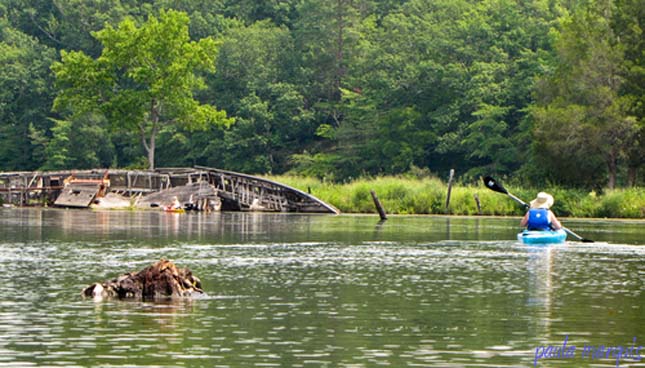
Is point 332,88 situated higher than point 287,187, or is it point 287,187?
point 332,88

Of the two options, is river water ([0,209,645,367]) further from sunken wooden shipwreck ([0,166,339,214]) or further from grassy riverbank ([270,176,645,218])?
sunken wooden shipwreck ([0,166,339,214])

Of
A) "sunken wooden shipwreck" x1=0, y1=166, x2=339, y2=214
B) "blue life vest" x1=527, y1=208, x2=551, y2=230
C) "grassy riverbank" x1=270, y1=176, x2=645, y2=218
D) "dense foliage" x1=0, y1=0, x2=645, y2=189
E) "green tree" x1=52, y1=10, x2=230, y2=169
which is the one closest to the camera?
"blue life vest" x1=527, y1=208, x2=551, y2=230

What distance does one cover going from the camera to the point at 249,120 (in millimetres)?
115875

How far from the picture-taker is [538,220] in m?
49.3

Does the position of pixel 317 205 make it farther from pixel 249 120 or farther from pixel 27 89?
pixel 27 89

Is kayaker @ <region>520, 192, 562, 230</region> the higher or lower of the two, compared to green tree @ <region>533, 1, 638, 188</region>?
lower

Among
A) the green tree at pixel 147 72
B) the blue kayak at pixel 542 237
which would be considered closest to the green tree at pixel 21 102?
the green tree at pixel 147 72

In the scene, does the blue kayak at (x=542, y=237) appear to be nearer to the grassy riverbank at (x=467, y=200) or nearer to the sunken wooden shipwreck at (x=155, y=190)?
the grassy riverbank at (x=467, y=200)

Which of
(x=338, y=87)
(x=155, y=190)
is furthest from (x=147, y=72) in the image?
(x=338, y=87)

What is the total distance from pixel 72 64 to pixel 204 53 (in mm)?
9264

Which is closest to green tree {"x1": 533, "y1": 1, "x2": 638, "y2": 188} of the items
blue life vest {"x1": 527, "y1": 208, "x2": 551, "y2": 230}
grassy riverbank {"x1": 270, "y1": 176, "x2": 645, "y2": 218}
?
grassy riverbank {"x1": 270, "y1": 176, "x2": 645, "y2": 218}

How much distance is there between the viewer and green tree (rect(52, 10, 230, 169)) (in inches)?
3770

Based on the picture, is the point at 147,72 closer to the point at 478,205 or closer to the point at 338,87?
the point at 338,87

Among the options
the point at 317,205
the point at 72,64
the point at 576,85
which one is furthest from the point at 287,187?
the point at 72,64
